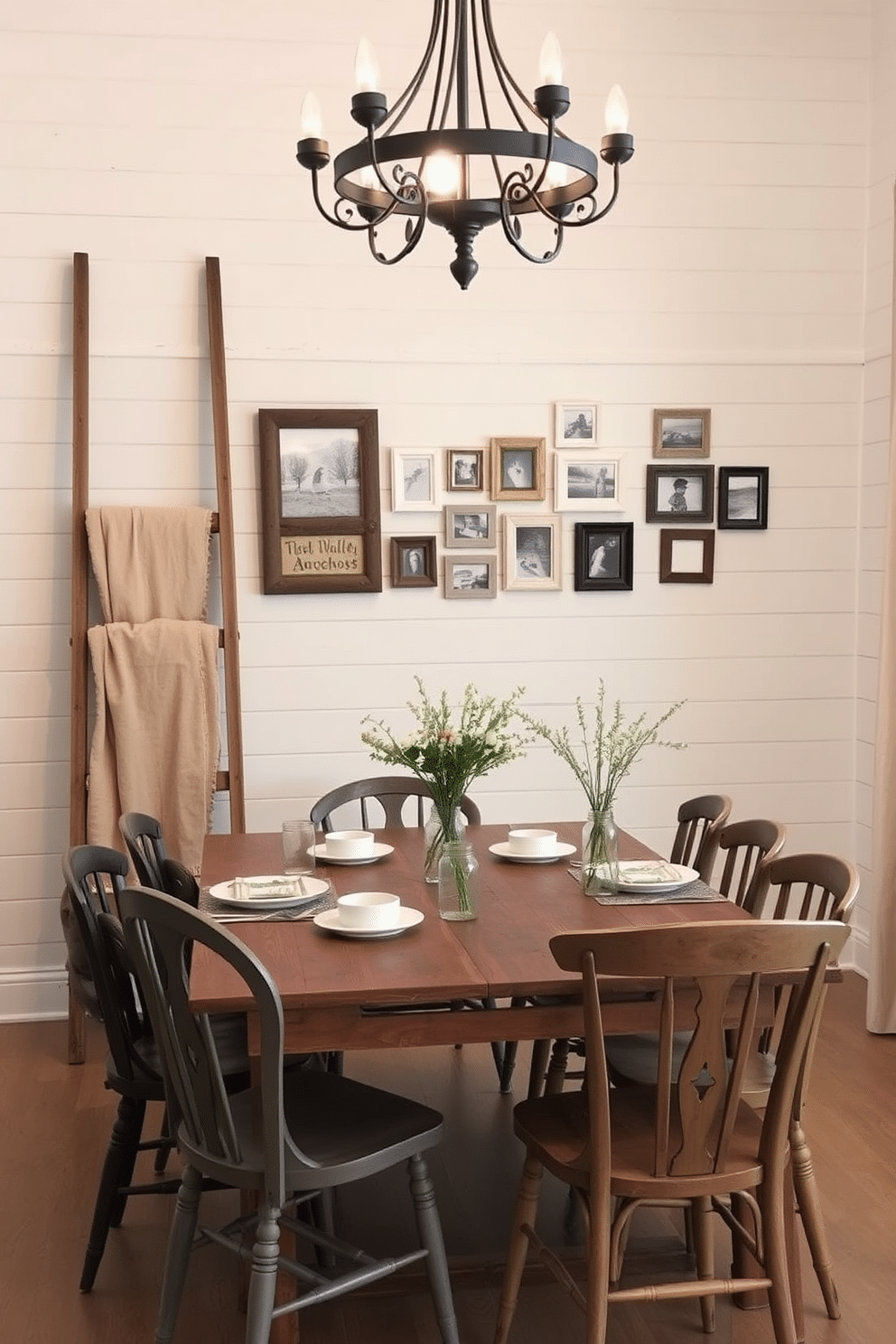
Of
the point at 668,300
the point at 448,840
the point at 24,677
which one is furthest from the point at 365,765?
the point at 668,300

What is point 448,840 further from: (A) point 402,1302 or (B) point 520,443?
(B) point 520,443

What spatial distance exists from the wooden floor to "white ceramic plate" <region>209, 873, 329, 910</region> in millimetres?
744

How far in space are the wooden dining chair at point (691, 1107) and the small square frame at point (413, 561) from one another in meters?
2.40

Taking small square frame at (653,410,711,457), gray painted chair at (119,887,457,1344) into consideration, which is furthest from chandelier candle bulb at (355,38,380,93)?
small square frame at (653,410,711,457)

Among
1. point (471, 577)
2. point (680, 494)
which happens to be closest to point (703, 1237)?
point (471, 577)

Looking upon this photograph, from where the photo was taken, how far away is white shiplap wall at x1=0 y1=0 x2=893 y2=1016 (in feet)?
14.5

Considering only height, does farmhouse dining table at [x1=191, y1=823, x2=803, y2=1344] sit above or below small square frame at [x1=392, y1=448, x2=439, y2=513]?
below

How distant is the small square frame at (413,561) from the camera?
4.62 m

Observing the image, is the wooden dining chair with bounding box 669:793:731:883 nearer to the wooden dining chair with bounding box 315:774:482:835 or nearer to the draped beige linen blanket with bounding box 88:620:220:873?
the wooden dining chair with bounding box 315:774:482:835

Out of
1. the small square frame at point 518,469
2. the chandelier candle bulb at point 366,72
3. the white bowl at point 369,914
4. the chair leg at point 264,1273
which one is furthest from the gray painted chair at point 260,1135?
the small square frame at point 518,469

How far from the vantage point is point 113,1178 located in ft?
9.34

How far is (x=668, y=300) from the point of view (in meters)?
4.73

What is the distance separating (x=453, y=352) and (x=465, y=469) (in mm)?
388

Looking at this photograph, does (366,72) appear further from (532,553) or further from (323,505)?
(532,553)
